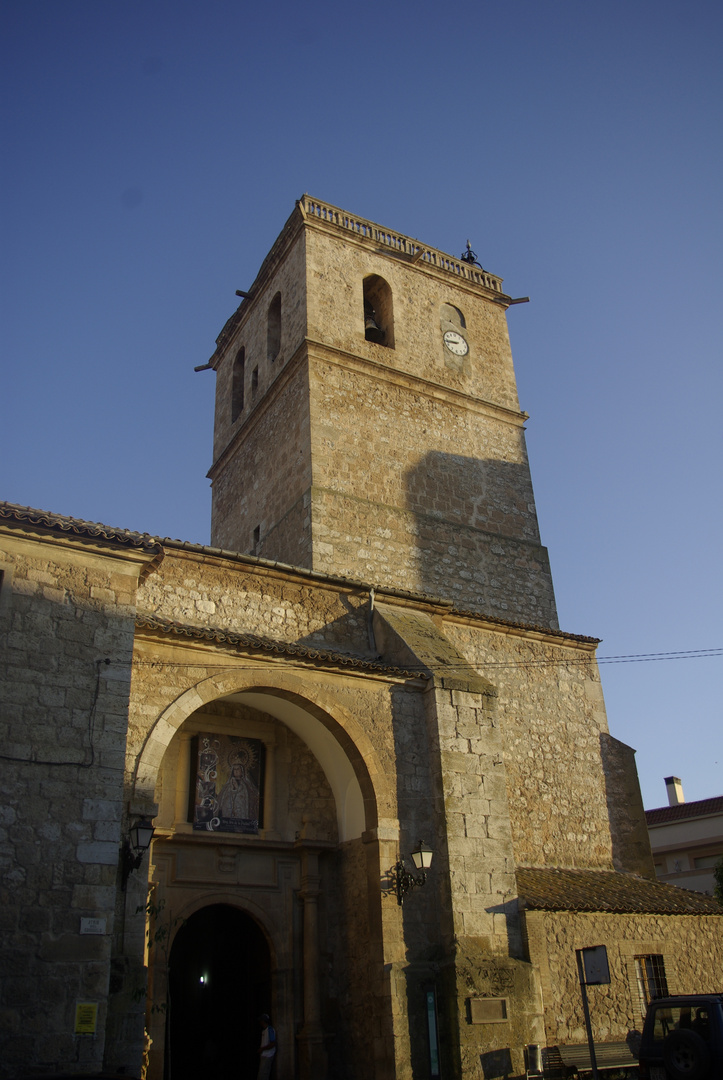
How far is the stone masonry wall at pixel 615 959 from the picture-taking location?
10.3 m

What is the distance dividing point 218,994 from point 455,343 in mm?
13346

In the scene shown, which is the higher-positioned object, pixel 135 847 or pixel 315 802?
pixel 315 802

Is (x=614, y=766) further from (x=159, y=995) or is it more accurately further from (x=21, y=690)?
(x=21, y=690)

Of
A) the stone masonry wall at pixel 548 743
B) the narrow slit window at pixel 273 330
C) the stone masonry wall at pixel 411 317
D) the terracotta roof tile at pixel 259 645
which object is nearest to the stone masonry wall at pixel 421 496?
the stone masonry wall at pixel 411 317

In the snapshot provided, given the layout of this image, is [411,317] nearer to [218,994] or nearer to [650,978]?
[650,978]

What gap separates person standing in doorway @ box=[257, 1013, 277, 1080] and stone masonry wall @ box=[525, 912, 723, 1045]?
10.3ft

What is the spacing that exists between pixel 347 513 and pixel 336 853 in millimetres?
6039

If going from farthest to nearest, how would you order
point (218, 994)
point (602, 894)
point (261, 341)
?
1. point (261, 341)
2. point (602, 894)
3. point (218, 994)

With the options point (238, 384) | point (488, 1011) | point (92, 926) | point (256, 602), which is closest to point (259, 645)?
point (256, 602)

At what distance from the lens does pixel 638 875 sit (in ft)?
44.3

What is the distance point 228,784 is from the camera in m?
10.9

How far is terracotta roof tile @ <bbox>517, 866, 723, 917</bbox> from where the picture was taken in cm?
1079

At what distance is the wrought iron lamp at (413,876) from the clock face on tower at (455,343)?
38.6ft

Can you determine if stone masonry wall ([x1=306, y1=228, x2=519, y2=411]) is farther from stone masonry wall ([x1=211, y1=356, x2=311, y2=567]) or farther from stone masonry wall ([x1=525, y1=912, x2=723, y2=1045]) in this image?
stone masonry wall ([x1=525, y1=912, x2=723, y2=1045])
